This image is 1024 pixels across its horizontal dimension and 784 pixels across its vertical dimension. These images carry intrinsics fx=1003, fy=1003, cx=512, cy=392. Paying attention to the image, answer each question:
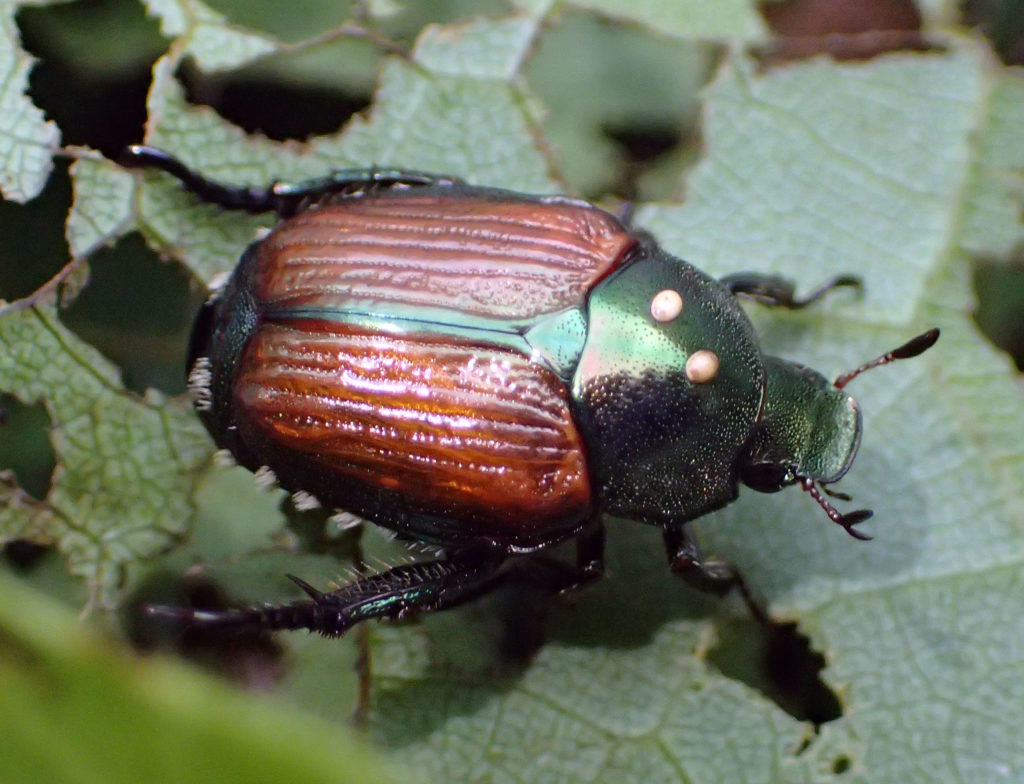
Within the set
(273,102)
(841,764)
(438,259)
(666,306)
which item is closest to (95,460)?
(438,259)

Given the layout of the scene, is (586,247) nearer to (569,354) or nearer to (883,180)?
(569,354)

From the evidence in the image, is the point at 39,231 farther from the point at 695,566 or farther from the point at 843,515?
the point at 843,515

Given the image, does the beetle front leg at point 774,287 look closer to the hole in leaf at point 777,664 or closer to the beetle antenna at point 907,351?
the beetle antenna at point 907,351

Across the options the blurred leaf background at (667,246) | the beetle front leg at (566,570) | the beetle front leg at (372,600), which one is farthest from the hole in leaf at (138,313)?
the beetle front leg at (566,570)

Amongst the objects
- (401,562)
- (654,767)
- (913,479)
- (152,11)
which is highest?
(152,11)

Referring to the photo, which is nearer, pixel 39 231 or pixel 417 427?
pixel 417 427

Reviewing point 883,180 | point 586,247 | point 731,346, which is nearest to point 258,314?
point 586,247

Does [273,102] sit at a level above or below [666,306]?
above
